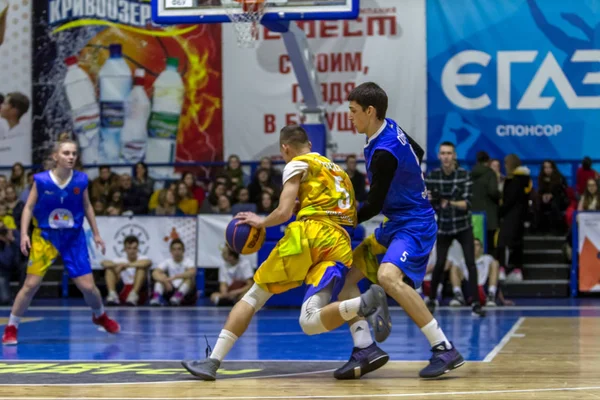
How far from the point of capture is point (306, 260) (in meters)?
6.80

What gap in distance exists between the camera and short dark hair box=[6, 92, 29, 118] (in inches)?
782

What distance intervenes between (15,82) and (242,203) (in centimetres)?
645

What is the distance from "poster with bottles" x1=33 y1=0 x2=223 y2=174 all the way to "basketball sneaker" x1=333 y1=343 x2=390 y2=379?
13.0 metres

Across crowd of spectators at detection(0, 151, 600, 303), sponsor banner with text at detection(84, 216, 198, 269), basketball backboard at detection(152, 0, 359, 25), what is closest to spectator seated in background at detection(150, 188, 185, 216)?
crowd of spectators at detection(0, 151, 600, 303)

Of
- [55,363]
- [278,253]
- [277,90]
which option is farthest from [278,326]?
[277,90]

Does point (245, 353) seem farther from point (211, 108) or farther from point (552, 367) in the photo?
point (211, 108)

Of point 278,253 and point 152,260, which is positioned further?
point 152,260

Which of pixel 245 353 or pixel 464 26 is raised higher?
pixel 464 26

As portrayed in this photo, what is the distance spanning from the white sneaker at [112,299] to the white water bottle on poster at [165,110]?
5.11 m

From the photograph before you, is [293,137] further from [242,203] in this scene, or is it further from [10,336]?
[242,203]

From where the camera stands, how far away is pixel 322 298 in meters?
6.75

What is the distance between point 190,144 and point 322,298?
13.3 m

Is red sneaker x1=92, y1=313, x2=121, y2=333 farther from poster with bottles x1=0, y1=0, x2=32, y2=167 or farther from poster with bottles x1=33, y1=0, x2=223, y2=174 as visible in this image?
poster with bottles x1=0, y1=0, x2=32, y2=167

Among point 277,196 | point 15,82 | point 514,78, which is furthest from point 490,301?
point 15,82
